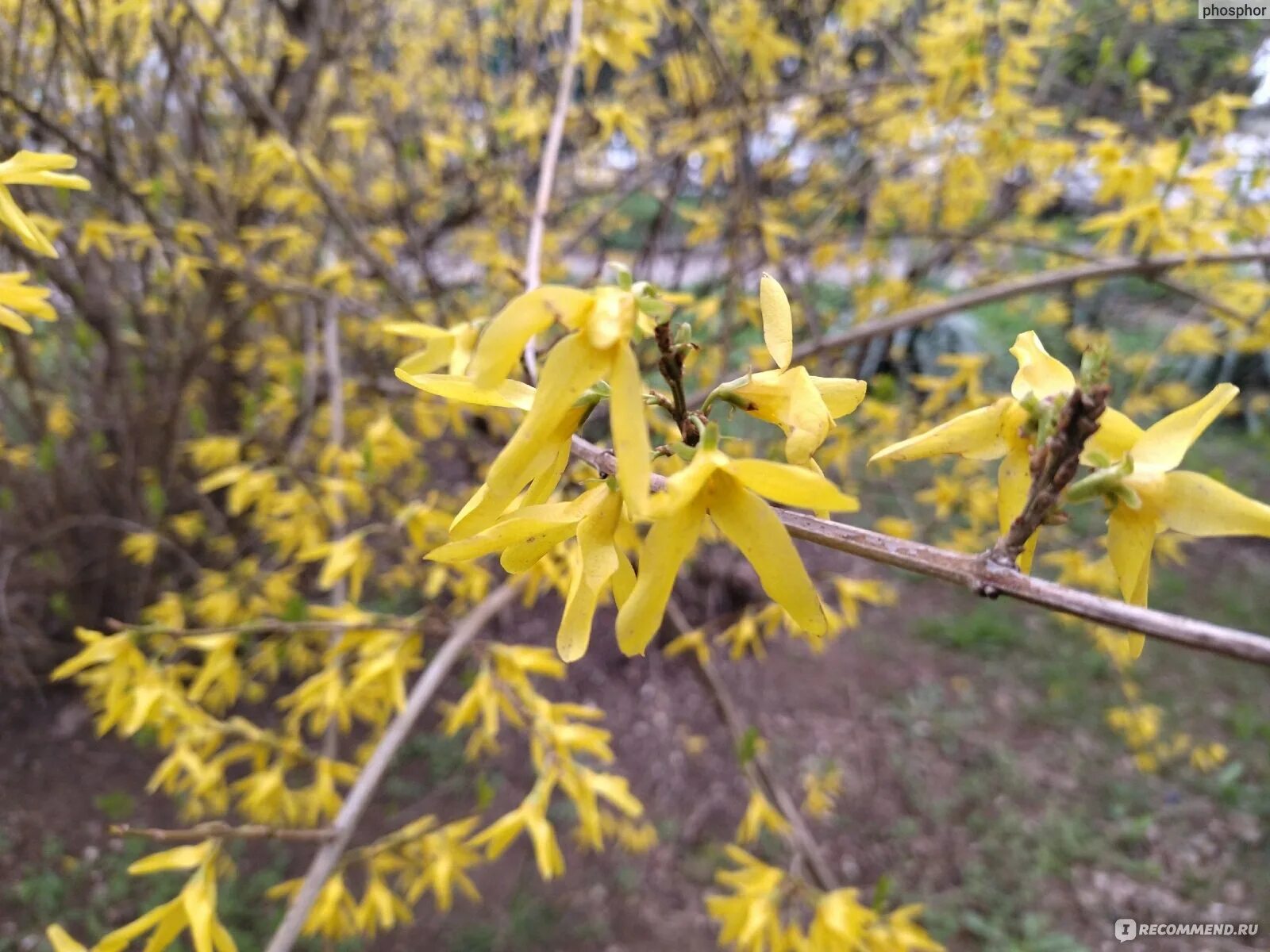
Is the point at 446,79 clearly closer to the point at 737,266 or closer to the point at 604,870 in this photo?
the point at 737,266

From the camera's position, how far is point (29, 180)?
2.86 feet

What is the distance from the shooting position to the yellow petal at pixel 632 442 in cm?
49

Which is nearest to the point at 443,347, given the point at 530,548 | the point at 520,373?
the point at 520,373

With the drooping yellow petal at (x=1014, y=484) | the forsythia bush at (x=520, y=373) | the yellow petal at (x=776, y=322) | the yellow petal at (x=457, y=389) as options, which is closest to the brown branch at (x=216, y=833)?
the forsythia bush at (x=520, y=373)

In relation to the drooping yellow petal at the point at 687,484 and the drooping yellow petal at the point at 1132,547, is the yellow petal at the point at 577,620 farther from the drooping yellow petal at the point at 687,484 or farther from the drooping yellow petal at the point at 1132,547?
the drooping yellow petal at the point at 1132,547

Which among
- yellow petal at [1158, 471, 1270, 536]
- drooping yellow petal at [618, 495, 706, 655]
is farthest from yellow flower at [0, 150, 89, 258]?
yellow petal at [1158, 471, 1270, 536]

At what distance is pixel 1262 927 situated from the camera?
2924 mm

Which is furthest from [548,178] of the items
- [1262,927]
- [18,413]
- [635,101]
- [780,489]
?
[1262,927]

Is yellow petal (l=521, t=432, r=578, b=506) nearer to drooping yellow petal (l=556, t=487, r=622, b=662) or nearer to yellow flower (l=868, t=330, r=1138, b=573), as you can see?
drooping yellow petal (l=556, t=487, r=622, b=662)

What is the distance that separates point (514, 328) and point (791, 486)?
0.23m

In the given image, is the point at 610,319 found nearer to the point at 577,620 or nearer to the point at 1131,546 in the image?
the point at 577,620

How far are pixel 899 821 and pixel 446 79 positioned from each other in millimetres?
4386

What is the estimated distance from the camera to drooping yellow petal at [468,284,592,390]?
0.54 metres

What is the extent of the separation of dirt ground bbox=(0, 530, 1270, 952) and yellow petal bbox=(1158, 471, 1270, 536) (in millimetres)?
2226
